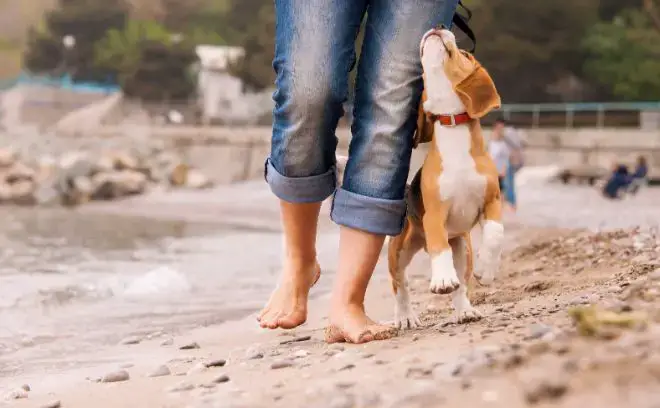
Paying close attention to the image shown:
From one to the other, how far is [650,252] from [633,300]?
1.56 m

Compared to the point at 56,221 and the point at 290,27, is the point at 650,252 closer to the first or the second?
the point at 290,27

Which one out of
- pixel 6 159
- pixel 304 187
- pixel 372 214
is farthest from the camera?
pixel 6 159

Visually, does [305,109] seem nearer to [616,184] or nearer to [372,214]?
[372,214]

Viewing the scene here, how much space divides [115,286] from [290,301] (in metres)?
2.77

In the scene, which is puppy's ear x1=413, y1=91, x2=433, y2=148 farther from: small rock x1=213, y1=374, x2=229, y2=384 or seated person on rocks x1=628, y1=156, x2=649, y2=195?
seated person on rocks x1=628, y1=156, x2=649, y2=195

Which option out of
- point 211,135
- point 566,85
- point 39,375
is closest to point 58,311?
point 39,375

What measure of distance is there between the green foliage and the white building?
1372 cm

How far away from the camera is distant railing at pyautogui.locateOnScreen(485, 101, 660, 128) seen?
20609mm

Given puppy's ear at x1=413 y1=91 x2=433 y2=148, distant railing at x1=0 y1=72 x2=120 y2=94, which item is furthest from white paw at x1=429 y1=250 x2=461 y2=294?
distant railing at x1=0 y1=72 x2=120 y2=94

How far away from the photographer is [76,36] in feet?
165

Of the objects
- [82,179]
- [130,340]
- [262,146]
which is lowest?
[262,146]

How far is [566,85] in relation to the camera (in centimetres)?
2552

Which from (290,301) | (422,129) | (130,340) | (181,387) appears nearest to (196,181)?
(130,340)

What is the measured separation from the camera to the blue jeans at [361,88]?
2.24 meters
